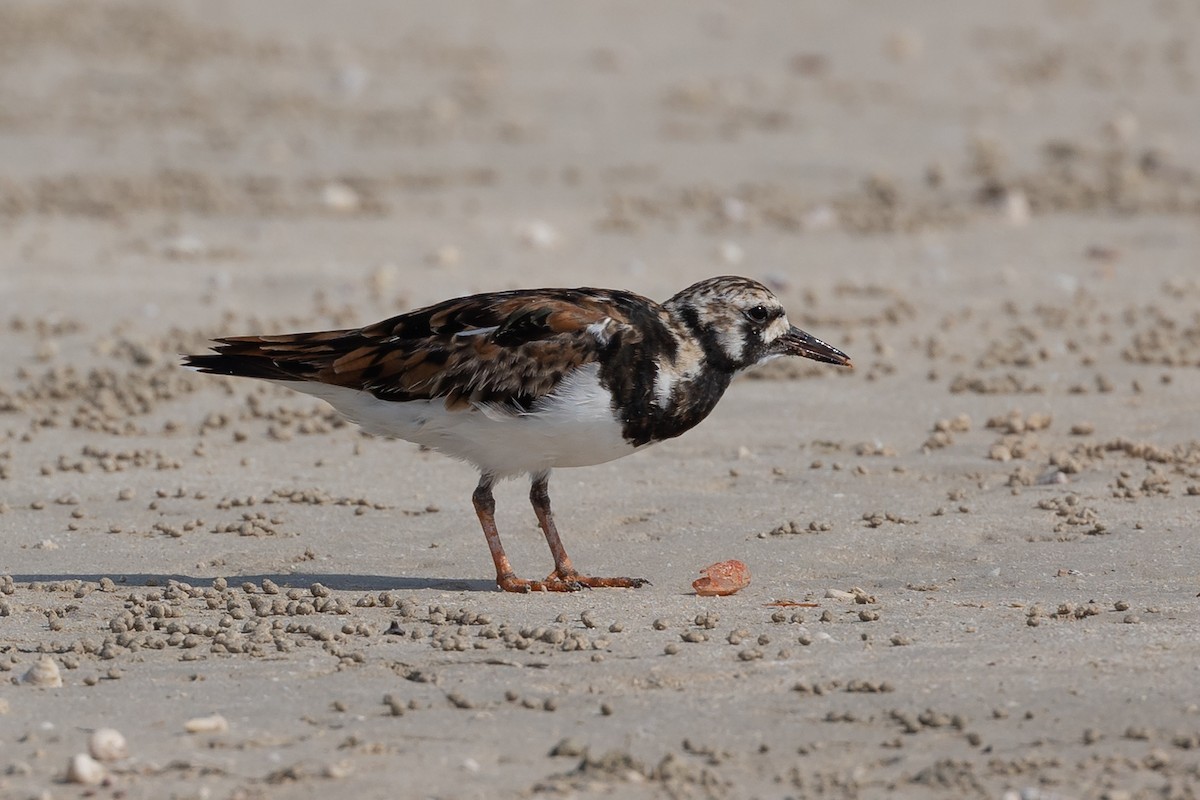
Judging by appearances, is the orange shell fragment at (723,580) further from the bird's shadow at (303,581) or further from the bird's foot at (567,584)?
the bird's shadow at (303,581)

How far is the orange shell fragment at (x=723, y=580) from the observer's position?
5.92m

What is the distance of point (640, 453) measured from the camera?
7.85m

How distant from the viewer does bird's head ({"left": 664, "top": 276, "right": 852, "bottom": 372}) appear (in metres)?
6.18

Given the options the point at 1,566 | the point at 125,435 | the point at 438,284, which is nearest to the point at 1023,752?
the point at 1,566

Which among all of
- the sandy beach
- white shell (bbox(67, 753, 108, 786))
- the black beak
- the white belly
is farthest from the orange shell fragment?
white shell (bbox(67, 753, 108, 786))

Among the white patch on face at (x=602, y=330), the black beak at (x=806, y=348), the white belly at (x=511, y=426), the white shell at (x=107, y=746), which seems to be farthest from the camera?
the black beak at (x=806, y=348)

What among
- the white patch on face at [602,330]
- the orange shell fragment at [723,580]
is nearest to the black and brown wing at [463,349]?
the white patch on face at [602,330]

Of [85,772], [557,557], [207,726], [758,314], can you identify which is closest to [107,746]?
[85,772]

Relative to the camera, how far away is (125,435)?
8.05 meters

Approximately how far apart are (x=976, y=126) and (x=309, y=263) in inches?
253

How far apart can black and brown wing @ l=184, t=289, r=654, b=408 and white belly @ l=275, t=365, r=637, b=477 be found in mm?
49

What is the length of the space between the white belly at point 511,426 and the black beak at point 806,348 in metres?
0.76

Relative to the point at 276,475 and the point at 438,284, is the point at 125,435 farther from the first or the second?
the point at 438,284

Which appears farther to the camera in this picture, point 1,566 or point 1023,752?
point 1,566
